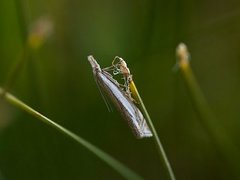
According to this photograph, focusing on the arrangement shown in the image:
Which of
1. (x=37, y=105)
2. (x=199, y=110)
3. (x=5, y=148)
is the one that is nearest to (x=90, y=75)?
(x=37, y=105)

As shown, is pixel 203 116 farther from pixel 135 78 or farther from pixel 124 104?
pixel 135 78

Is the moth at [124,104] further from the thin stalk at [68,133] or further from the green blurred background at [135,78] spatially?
the green blurred background at [135,78]

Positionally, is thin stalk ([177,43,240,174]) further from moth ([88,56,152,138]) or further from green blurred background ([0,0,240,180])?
moth ([88,56,152,138])

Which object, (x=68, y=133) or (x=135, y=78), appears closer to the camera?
(x=68, y=133)

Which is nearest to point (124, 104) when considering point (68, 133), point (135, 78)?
point (68, 133)

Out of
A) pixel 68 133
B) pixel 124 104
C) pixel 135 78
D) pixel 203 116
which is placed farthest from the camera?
pixel 135 78

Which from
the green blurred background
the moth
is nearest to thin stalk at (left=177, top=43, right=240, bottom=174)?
the green blurred background

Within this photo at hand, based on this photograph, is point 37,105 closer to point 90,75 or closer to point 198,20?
point 90,75

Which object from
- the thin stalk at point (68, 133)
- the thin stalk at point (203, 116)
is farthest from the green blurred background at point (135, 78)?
the thin stalk at point (68, 133)
